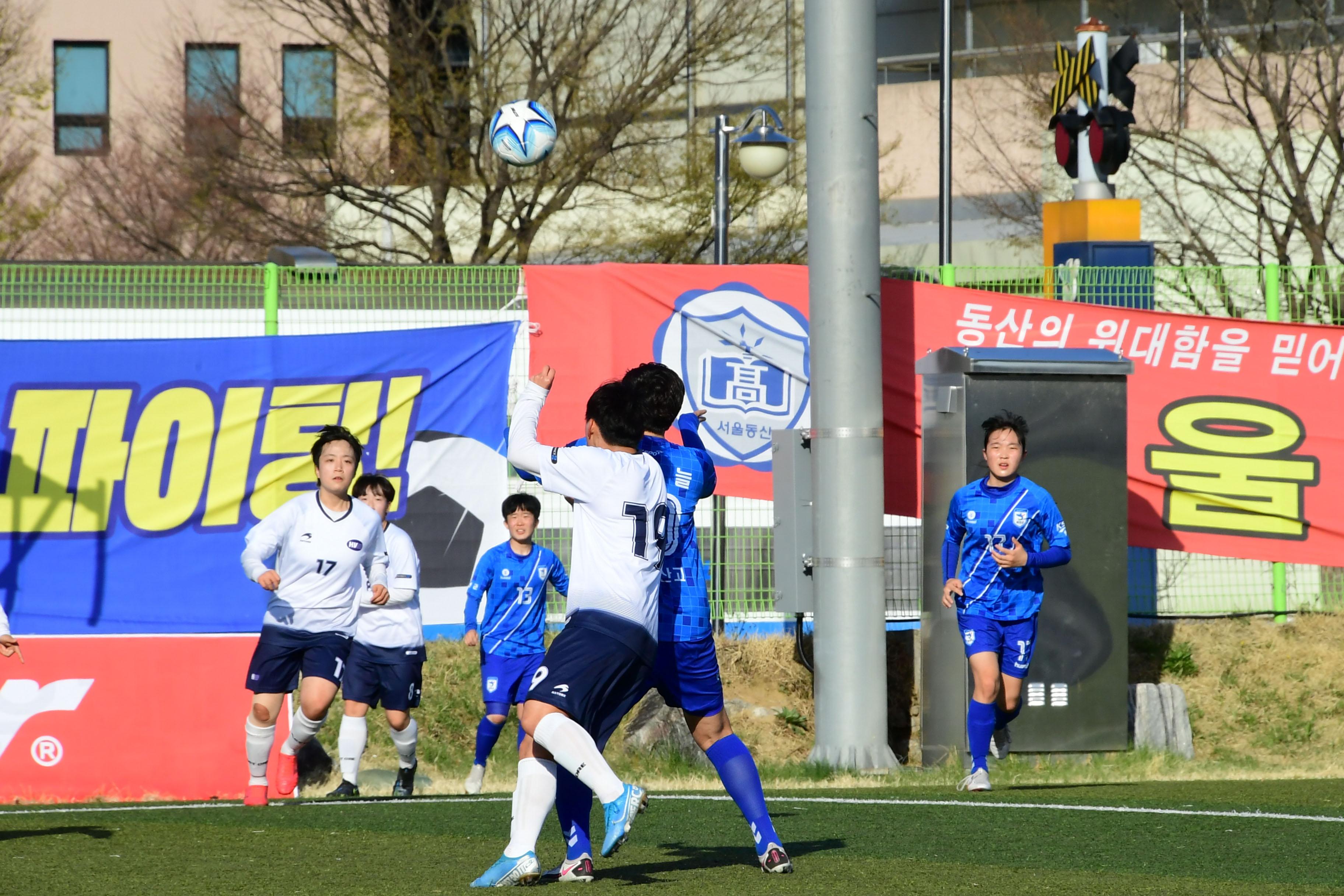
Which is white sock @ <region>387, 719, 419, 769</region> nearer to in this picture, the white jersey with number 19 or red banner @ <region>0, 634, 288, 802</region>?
red banner @ <region>0, 634, 288, 802</region>

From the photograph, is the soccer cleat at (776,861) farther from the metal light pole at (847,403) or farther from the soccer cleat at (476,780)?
the soccer cleat at (476,780)

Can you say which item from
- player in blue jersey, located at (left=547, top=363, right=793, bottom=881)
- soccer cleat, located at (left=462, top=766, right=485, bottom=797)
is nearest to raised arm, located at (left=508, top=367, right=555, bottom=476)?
player in blue jersey, located at (left=547, top=363, right=793, bottom=881)

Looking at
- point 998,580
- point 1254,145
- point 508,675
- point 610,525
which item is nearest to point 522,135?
point 508,675

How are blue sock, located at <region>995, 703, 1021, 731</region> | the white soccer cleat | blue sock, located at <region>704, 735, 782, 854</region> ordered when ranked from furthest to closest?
blue sock, located at <region>995, 703, 1021, 731</region> → the white soccer cleat → blue sock, located at <region>704, 735, 782, 854</region>

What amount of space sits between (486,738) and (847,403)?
10.1 feet

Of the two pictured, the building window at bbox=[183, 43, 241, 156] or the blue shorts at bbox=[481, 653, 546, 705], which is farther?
the building window at bbox=[183, 43, 241, 156]

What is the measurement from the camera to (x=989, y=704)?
9023mm

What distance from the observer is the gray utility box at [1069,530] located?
35.2 ft

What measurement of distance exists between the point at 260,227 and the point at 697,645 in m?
19.4

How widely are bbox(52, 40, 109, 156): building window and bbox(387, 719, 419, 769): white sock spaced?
23.2 m

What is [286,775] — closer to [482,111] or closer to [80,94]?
[482,111]

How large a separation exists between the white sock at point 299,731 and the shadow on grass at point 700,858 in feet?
10.2

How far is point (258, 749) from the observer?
9156 mm

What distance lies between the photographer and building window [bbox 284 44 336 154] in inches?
909
